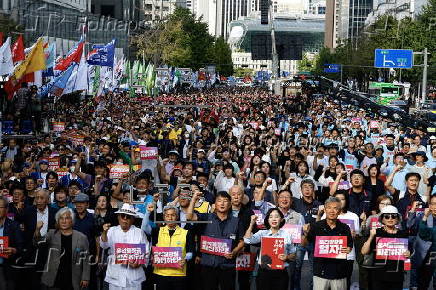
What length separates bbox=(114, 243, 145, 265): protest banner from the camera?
919 cm

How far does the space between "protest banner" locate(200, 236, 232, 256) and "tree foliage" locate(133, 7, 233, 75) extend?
214 feet

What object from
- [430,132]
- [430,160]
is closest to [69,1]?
[430,132]

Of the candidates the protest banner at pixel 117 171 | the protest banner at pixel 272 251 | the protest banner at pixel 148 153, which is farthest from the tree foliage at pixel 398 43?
the protest banner at pixel 272 251

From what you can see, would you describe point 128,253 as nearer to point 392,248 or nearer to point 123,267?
point 123,267

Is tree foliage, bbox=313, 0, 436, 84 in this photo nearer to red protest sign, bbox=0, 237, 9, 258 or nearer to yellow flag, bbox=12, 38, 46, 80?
yellow flag, bbox=12, 38, 46, 80

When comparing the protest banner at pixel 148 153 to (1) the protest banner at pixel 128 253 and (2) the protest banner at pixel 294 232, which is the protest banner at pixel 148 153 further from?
(1) the protest banner at pixel 128 253

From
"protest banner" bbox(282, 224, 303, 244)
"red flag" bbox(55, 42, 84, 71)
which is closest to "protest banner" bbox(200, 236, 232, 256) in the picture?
"protest banner" bbox(282, 224, 303, 244)

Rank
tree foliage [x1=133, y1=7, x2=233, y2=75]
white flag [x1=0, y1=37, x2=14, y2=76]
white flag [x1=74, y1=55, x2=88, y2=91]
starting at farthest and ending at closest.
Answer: tree foliage [x1=133, y1=7, x2=233, y2=75], white flag [x1=74, y1=55, x2=88, y2=91], white flag [x1=0, y1=37, x2=14, y2=76]

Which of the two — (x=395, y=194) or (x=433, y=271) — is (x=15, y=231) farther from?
(x=395, y=194)

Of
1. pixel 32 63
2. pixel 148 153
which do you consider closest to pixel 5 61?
pixel 32 63

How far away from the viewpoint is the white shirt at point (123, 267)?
9.21 metres

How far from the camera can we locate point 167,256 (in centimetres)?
925

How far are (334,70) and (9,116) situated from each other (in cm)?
8021

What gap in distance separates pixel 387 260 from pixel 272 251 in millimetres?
1064
